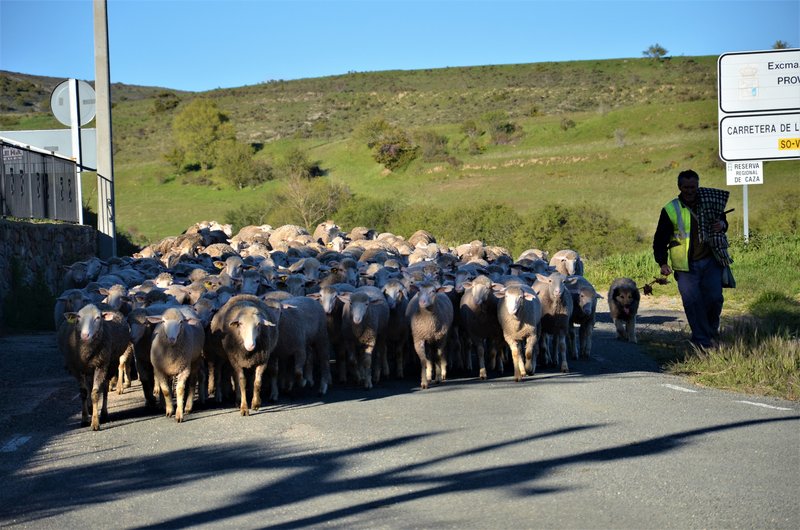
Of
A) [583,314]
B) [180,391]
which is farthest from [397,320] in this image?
[180,391]

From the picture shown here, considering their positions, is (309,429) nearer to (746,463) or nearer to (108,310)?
(108,310)

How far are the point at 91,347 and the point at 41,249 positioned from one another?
11.4 meters

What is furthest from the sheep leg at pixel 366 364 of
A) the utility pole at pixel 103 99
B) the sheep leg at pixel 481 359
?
the utility pole at pixel 103 99

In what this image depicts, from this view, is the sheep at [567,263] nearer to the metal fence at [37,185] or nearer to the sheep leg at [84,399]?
the metal fence at [37,185]

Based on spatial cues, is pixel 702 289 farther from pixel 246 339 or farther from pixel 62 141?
pixel 62 141

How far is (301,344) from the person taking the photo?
12867 mm

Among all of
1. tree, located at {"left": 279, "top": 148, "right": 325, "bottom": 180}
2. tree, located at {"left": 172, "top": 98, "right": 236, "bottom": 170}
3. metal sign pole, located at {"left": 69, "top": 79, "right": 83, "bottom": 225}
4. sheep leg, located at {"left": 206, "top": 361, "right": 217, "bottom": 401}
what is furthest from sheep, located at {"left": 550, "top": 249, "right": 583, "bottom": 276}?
tree, located at {"left": 172, "top": 98, "right": 236, "bottom": 170}

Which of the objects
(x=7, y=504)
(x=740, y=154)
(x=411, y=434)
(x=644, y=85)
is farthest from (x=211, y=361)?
(x=644, y=85)

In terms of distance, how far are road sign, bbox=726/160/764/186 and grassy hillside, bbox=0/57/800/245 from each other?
1193 centimetres

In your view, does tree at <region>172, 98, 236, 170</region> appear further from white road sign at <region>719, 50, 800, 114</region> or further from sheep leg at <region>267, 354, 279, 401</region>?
sheep leg at <region>267, 354, 279, 401</region>

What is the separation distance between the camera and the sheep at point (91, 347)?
11.2 metres

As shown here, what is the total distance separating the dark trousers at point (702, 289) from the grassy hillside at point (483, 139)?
2784 cm

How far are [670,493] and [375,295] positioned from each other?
7213 mm

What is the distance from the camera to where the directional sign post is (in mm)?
19422
